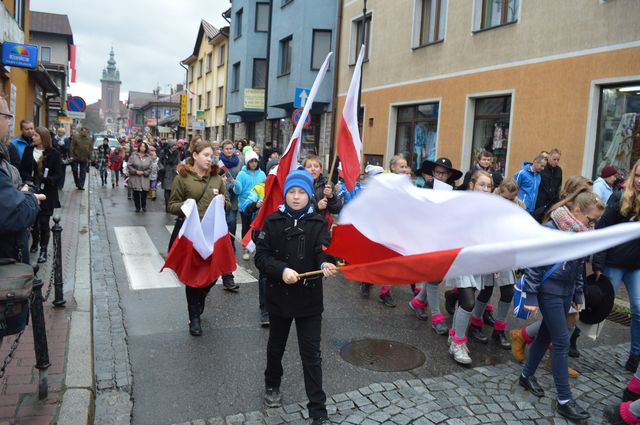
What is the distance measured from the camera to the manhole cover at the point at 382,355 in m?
4.80

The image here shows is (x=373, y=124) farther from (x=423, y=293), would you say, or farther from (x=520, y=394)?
(x=520, y=394)

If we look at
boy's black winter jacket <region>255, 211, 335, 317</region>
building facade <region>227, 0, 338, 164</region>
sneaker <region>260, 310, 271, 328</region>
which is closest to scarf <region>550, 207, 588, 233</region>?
boy's black winter jacket <region>255, 211, 335, 317</region>

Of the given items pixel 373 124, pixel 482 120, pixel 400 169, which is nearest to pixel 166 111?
A: pixel 373 124

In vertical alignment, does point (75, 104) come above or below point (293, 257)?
above

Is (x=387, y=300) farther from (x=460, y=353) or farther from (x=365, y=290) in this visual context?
(x=460, y=353)

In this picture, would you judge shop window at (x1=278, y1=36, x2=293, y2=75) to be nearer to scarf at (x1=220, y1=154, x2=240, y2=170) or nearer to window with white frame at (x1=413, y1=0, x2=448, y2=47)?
window with white frame at (x1=413, y1=0, x2=448, y2=47)

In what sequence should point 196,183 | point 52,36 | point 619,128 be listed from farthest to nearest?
point 52,36
point 619,128
point 196,183

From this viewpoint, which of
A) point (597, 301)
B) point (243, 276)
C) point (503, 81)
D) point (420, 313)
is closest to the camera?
point (597, 301)

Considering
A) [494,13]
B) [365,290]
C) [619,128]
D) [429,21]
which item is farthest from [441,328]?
[429,21]

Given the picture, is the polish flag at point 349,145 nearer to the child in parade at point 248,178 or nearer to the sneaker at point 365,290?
the sneaker at point 365,290

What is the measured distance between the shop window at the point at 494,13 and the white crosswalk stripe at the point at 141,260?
952 cm

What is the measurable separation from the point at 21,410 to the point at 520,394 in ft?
12.3

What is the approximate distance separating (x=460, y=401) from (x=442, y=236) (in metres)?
1.96

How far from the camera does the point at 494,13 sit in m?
13.1
